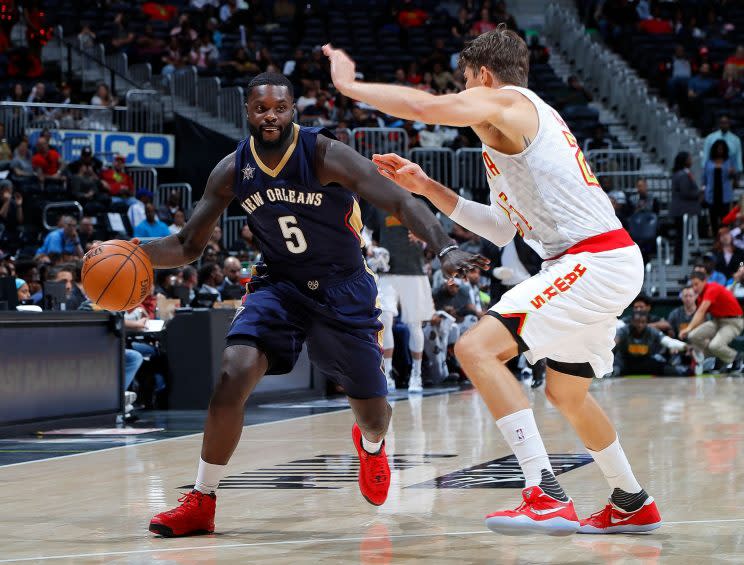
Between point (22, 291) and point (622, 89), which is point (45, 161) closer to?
point (22, 291)

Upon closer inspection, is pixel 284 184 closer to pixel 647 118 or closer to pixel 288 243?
pixel 288 243

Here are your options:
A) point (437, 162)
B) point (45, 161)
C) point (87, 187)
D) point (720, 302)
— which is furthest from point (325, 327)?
point (437, 162)

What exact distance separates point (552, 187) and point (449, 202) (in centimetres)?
50

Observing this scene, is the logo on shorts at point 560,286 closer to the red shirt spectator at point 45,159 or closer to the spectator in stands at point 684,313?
the spectator in stands at point 684,313

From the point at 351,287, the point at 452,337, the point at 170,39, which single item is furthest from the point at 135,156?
the point at 351,287

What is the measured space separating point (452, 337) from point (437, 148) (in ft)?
19.9

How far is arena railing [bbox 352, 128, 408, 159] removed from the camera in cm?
2069

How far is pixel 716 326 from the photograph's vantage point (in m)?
16.9

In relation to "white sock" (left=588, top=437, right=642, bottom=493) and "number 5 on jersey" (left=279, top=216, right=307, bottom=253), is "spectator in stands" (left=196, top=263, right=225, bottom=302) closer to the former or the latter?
"number 5 on jersey" (left=279, top=216, right=307, bottom=253)

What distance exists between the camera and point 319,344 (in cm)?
580

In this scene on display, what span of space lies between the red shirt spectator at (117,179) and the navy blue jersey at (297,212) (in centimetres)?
1360

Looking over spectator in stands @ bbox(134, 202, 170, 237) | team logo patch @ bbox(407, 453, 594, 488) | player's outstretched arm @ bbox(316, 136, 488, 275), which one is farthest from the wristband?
spectator in stands @ bbox(134, 202, 170, 237)

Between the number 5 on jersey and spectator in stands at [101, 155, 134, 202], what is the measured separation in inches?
529

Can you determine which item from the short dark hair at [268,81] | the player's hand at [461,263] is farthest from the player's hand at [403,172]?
the short dark hair at [268,81]
